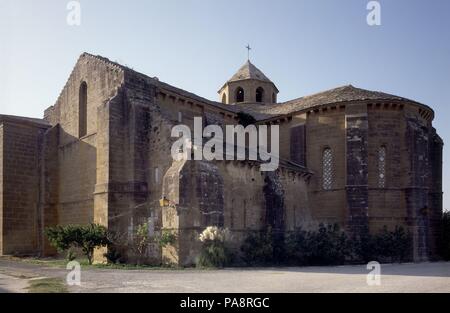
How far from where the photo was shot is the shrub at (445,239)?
1040 inches

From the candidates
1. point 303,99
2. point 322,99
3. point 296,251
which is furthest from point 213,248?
point 303,99

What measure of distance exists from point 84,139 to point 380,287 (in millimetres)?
18292

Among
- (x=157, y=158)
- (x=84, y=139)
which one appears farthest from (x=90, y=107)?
(x=157, y=158)

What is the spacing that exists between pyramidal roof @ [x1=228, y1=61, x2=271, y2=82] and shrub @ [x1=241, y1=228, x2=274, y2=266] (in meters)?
20.9

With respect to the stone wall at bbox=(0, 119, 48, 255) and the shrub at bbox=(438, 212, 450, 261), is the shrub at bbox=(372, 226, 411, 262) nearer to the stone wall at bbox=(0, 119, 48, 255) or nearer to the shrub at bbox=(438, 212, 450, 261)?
the shrub at bbox=(438, 212, 450, 261)

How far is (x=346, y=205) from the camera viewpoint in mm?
25125

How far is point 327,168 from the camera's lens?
2683 centimetres

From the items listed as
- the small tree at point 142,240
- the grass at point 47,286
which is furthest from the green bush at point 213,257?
the grass at point 47,286

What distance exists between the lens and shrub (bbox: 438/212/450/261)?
26.4 m

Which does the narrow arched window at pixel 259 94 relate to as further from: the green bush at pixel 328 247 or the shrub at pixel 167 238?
the shrub at pixel 167 238

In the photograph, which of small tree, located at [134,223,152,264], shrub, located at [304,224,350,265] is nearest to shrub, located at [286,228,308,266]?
shrub, located at [304,224,350,265]

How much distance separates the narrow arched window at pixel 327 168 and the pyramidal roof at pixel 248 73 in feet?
45.5

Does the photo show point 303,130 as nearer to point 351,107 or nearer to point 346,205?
point 351,107

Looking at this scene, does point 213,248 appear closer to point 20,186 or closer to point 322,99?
point 322,99
